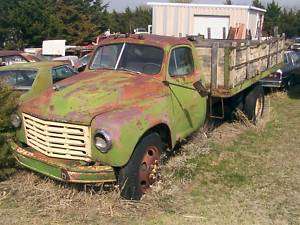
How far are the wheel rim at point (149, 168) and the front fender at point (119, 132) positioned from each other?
43cm

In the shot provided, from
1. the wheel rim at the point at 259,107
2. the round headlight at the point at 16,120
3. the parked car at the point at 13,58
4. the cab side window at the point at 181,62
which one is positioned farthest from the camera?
the parked car at the point at 13,58

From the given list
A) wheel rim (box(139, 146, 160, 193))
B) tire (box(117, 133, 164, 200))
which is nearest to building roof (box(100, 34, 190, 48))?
tire (box(117, 133, 164, 200))

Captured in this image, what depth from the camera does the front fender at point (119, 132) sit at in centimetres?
542

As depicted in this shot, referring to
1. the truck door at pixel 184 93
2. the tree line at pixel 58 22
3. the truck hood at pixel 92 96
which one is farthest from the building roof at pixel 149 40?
the tree line at pixel 58 22

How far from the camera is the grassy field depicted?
5.53 meters

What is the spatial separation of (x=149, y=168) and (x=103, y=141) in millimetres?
925

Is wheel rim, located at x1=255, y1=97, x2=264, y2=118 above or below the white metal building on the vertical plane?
below

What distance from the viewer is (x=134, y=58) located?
22.9 ft

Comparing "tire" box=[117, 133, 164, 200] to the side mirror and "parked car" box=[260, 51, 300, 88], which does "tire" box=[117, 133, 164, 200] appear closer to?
the side mirror

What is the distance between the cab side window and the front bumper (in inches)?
79.5

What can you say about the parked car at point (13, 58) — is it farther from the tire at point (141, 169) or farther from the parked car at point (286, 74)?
the tire at point (141, 169)

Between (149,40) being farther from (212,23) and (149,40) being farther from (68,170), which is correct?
(212,23)

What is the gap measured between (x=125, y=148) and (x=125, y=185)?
52cm

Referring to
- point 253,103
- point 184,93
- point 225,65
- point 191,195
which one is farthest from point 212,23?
point 191,195
